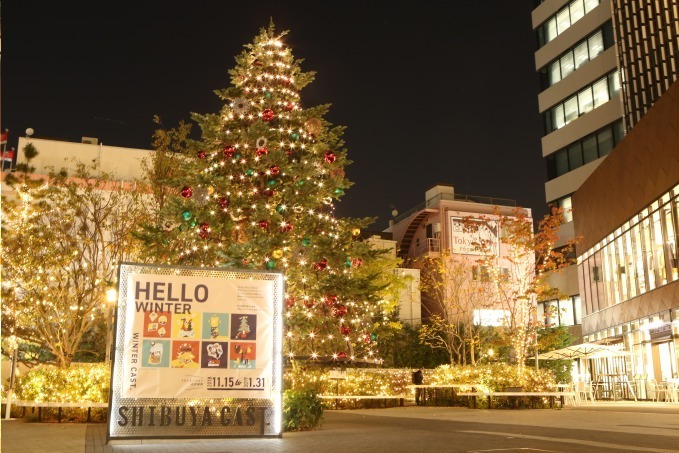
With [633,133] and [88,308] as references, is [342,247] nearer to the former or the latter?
[88,308]

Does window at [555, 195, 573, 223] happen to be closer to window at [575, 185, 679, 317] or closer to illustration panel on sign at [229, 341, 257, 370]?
window at [575, 185, 679, 317]

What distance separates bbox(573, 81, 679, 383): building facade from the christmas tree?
11.6 metres

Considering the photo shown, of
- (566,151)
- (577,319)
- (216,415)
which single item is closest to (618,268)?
(577,319)

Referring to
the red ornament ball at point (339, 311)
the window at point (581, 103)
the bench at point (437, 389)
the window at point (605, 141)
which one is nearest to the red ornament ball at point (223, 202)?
the red ornament ball at point (339, 311)

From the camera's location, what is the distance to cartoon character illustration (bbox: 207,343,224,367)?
11164mm

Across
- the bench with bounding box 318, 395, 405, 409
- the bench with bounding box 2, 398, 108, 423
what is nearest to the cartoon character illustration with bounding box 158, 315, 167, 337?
the bench with bounding box 2, 398, 108, 423

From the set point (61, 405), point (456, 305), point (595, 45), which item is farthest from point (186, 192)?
point (595, 45)

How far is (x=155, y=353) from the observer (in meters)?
10.9

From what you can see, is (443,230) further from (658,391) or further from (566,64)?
(658,391)

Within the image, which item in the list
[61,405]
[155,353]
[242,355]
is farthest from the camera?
[61,405]

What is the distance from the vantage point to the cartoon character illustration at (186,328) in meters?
11.1

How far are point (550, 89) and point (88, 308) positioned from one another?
3603 cm

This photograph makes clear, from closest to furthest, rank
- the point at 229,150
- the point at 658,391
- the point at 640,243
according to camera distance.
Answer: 1. the point at 229,150
2. the point at 658,391
3. the point at 640,243

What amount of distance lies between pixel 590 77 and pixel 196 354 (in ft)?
123
